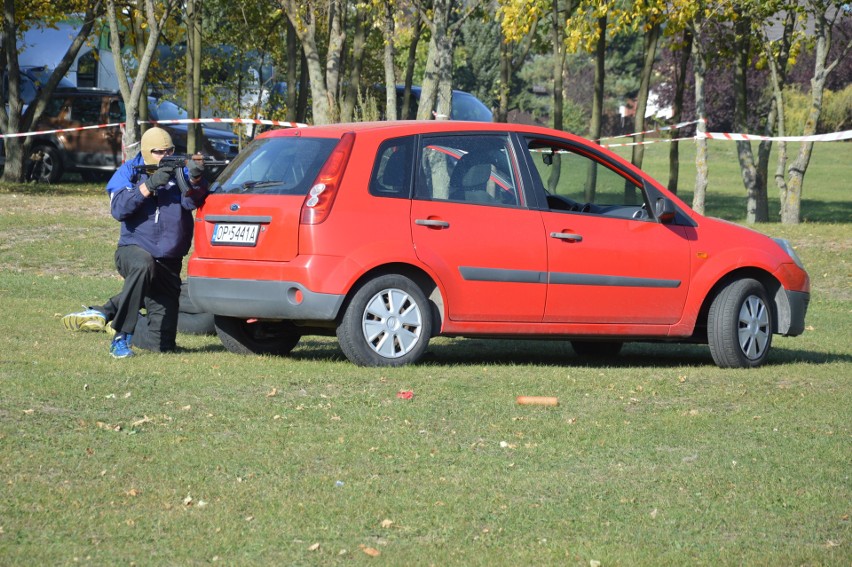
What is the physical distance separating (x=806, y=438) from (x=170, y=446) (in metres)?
3.26

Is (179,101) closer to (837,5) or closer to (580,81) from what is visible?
(837,5)

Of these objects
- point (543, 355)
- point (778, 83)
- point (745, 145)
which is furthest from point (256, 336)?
point (778, 83)

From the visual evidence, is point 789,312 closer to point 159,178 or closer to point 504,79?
point 159,178

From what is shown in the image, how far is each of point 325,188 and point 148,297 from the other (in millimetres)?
1755

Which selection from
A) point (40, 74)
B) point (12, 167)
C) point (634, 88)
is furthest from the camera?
point (634, 88)

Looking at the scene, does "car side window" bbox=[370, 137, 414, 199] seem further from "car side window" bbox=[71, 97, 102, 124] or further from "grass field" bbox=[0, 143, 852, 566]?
"car side window" bbox=[71, 97, 102, 124]

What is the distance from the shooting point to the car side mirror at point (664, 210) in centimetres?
906

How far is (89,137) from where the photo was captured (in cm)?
2809

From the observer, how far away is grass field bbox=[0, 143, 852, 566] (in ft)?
15.7

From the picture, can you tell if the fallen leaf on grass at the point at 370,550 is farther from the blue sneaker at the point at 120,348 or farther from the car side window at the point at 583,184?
the car side window at the point at 583,184

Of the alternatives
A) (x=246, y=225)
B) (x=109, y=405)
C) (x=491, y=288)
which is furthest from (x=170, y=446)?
(x=491, y=288)

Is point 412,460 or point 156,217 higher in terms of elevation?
point 156,217

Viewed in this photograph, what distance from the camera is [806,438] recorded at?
6.78 m

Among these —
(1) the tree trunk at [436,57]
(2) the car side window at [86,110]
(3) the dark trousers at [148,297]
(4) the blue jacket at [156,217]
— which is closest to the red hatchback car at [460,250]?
(4) the blue jacket at [156,217]
